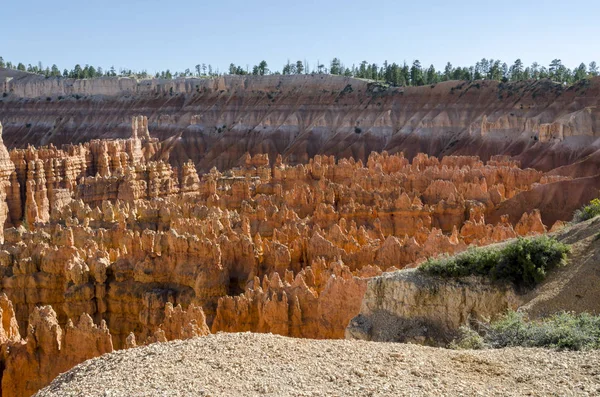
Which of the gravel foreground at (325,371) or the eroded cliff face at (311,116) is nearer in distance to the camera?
the gravel foreground at (325,371)

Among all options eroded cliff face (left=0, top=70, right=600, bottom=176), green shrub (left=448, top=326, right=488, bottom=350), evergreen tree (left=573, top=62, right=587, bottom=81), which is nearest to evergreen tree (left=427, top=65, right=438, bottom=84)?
eroded cliff face (left=0, top=70, right=600, bottom=176)

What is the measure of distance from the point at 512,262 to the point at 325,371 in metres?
5.84

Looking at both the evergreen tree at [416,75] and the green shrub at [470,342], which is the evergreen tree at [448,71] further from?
the green shrub at [470,342]

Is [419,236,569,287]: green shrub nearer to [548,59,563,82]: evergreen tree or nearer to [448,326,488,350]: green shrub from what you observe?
[448,326,488,350]: green shrub

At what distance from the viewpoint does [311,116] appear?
251 feet

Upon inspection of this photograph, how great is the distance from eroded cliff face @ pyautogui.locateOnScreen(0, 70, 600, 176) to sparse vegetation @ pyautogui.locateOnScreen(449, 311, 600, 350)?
32.8 meters

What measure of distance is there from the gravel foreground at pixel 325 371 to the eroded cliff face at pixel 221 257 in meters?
4.65

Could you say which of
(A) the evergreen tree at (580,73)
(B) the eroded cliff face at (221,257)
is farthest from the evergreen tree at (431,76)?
(B) the eroded cliff face at (221,257)

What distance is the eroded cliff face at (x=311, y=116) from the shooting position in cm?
5650

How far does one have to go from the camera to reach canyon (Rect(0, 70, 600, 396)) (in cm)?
1636

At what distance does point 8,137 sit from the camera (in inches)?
3511

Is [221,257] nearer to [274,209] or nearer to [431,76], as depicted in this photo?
[274,209]

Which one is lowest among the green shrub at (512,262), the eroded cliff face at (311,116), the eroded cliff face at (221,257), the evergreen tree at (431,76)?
the eroded cliff face at (221,257)

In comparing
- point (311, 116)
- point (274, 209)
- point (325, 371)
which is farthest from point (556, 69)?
point (325, 371)
